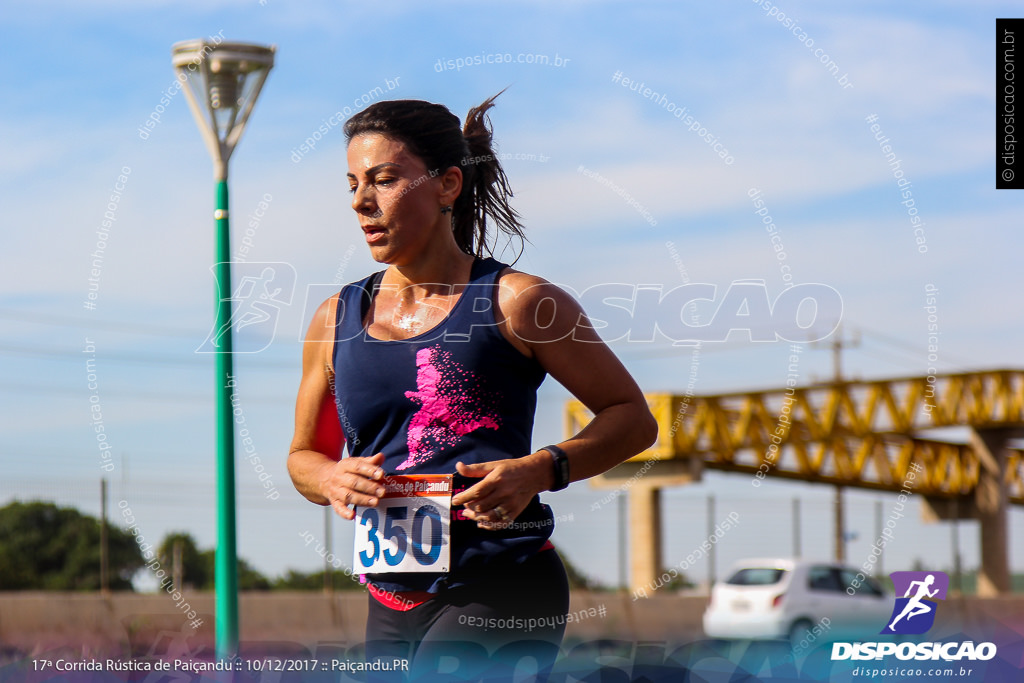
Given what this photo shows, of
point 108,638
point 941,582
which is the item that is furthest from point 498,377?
point 941,582

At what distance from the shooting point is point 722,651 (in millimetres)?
2713

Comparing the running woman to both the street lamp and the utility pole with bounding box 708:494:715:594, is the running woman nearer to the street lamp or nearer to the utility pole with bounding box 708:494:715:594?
the street lamp

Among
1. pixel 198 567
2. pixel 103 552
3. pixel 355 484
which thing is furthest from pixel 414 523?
pixel 198 567

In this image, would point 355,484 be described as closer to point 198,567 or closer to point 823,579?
point 823,579

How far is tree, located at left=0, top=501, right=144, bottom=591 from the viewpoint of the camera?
12.3 m

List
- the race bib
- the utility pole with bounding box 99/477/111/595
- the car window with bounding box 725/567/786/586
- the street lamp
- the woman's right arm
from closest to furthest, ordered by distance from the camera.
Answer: the race bib < the woman's right arm < the street lamp < the utility pole with bounding box 99/477/111/595 < the car window with bounding box 725/567/786/586

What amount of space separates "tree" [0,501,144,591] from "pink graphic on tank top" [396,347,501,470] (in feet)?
32.9

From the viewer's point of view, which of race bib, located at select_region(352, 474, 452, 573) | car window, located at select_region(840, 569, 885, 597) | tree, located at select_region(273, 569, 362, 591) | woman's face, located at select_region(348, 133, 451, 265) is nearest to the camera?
race bib, located at select_region(352, 474, 452, 573)

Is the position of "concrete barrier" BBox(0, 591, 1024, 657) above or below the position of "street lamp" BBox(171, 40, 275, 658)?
below

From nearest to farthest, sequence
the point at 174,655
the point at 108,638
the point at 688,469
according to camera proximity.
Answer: the point at 174,655 → the point at 108,638 → the point at 688,469

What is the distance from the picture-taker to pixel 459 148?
2.95m

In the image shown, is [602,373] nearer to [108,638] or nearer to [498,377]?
[498,377]

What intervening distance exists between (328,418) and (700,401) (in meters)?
19.4

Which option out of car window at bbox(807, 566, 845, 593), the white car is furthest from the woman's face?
car window at bbox(807, 566, 845, 593)
